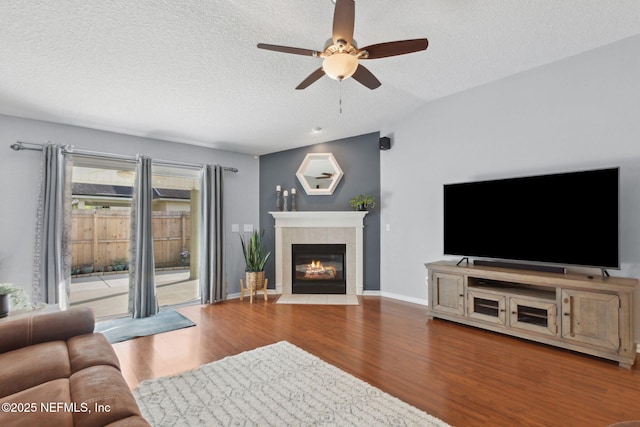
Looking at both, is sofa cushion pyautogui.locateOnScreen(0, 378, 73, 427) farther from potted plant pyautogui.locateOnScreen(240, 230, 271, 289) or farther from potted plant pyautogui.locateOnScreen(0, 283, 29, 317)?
potted plant pyautogui.locateOnScreen(240, 230, 271, 289)

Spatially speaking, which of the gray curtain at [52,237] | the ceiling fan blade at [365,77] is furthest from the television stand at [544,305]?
the gray curtain at [52,237]

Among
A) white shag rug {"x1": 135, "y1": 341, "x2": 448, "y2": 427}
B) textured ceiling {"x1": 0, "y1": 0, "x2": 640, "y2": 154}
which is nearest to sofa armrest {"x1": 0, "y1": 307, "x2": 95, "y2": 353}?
white shag rug {"x1": 135, "y1": 341, "x2": 448, "y2": 427}

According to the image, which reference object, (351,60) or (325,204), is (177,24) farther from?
(325,204)

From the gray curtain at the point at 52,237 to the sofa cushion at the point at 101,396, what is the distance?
2723 millimetres

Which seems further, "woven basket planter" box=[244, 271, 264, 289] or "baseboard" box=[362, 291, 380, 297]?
"baseboard" box=[362, 291, 380, 297]

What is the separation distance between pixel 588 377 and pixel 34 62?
527cm

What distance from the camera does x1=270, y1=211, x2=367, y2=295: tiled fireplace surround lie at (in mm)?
5109

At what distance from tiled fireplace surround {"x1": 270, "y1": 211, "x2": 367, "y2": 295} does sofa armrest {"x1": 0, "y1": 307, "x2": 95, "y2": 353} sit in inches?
130

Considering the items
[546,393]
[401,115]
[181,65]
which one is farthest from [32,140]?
[546,393]

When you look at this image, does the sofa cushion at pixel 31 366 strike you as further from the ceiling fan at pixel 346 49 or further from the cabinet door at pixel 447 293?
the cabinet door at pixel 447 293

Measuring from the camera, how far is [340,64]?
6.59 feet

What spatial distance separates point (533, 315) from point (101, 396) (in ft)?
11.7

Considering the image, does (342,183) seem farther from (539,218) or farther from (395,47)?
(395,47)

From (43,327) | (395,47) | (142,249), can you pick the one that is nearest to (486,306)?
(395,47)
